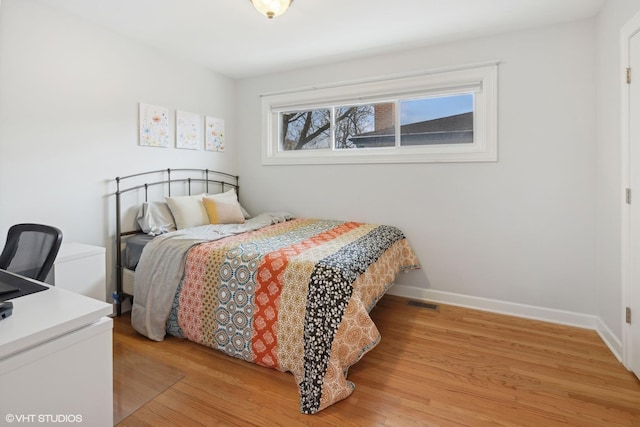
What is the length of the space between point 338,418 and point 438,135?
2575mm

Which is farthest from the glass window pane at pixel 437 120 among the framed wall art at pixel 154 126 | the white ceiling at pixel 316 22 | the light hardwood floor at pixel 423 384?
the framed wall art at pixel 154 126

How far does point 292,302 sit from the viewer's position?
73.7 inches

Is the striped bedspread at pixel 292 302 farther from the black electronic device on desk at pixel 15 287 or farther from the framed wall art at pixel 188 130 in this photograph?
the framed wall art at pixel 188 130

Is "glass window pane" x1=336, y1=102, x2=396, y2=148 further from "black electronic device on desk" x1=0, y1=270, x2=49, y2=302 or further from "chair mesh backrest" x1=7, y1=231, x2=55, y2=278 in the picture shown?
"black electronic device on desk" x1=0, y1=270, x2=49, y2=302

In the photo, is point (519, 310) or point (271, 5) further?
point (519, 310)

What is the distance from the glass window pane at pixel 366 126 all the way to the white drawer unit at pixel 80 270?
8.22ft

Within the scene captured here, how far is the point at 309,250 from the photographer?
87.8 inches

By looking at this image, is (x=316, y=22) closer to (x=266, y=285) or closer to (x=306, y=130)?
(x=306, y=130)

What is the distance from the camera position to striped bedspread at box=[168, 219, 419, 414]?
1725 mm

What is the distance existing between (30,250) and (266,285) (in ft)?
3.87

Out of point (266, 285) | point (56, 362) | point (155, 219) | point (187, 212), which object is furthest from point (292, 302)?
point (155, 219)

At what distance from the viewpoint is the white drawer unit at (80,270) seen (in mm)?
2096

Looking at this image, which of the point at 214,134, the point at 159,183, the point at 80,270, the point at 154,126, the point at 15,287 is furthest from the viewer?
the point at 214,134

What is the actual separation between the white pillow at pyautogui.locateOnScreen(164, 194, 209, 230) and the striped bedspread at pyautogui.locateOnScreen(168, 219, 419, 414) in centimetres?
67
